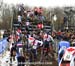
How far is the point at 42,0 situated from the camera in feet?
7.70

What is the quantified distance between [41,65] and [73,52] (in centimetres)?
51

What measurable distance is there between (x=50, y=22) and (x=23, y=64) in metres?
0.73

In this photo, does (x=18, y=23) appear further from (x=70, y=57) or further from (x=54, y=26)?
(x=70, y=57)

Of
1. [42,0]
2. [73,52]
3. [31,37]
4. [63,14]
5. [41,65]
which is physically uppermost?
[42,0]

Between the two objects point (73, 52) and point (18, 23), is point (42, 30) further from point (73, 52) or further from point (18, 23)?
point (73, 52)

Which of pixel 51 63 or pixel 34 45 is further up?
pixel 34 45

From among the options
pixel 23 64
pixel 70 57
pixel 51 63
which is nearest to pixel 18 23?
pixel 23 64

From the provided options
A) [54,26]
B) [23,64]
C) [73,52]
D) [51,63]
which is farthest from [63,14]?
[23,64]

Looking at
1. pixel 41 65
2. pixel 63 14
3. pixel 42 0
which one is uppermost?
pixel 42 0

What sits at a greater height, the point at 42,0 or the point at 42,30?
the point at 42,0

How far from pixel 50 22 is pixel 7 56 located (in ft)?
2.64

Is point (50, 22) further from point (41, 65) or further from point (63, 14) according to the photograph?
point (41, 65)

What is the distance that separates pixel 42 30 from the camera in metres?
2.34

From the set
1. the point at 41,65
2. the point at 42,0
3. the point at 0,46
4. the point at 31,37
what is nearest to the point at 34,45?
the point at 31,37
